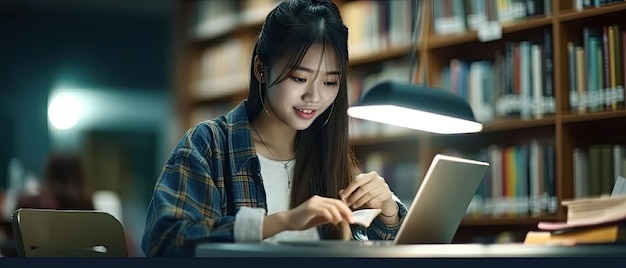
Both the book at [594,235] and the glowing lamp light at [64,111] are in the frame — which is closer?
the book at [594,235]

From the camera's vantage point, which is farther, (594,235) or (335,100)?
(335,100)

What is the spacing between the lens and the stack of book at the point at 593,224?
128cm

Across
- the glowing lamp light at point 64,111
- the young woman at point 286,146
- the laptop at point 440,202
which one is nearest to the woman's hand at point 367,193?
the young woman at point 286,146

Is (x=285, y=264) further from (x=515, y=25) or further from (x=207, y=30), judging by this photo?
(x=207, y=30)

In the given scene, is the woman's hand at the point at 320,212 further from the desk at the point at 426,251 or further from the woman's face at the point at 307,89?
the woman's face at the point at 307,89

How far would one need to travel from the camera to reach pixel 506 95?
3516mm

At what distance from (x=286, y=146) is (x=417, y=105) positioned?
0.28 meters

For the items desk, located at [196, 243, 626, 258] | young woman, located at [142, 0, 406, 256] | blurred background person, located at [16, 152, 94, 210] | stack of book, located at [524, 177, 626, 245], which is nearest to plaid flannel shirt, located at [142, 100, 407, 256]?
young woman, located at [142, 0, 406, 256]

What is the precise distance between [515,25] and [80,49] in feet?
18.2

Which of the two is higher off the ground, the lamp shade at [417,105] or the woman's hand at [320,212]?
the lamp shade at [417,105]

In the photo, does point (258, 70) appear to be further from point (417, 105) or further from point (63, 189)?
point (63, 189)

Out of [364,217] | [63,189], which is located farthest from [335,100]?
[63,189]

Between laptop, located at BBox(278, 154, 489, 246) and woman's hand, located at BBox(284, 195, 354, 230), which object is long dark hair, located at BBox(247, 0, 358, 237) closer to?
laptop, located at BBox(278, 154, 489, 246)

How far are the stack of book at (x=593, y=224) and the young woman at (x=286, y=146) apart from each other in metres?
0.35
